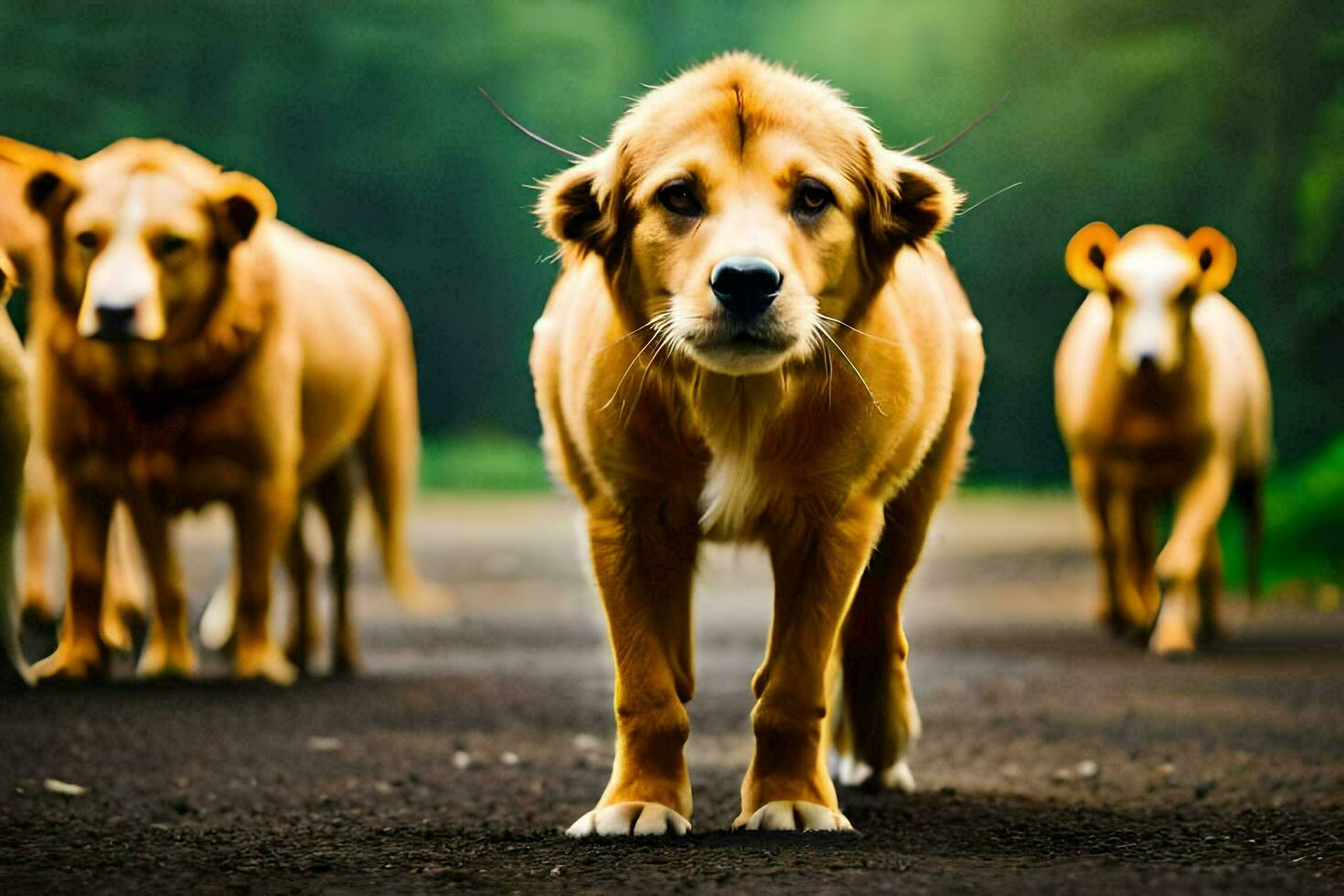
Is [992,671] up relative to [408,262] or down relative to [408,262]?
down

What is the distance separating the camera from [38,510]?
7.04 meters

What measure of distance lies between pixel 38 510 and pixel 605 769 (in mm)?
3466

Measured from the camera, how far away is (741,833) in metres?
3.20

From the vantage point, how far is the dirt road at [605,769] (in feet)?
9.50

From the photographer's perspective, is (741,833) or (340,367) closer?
(741,833)

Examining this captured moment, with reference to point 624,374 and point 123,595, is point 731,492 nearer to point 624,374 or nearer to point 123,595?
point 624,374

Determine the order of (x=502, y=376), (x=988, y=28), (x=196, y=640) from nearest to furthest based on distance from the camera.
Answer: (x=196, y=640), (x=988, y=28), (x=502, y=376)

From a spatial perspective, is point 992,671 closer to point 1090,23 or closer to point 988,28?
point 1090,23

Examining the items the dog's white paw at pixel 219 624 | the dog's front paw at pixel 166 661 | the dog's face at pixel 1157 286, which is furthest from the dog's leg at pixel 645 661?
the dog's face at pixel 1157 286

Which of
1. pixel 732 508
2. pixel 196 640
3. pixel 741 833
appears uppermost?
pixel 732 508

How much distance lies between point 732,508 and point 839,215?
57 centimetres

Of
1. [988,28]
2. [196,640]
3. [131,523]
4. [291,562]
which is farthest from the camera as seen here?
[988,28]

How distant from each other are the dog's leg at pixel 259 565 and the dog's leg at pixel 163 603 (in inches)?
7.3

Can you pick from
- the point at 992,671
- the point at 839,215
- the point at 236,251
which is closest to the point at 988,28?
the point at 992,671
